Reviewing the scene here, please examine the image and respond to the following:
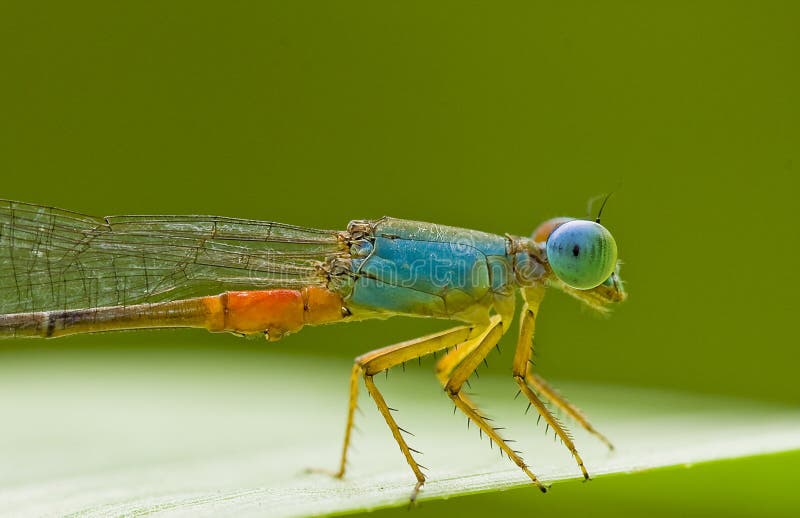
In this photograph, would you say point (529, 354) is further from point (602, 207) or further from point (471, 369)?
point (602, 207)

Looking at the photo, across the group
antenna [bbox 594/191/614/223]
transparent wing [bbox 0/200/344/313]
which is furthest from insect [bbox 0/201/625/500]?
antenna [bbox 594/191/614/223]

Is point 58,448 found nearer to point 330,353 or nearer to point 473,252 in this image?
point 473,252

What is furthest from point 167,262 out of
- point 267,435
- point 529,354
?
point 529,354

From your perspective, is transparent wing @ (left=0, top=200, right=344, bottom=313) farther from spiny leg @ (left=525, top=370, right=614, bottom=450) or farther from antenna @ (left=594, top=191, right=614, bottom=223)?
antenna @ (left=594, top=191, right=614, bottom=223)

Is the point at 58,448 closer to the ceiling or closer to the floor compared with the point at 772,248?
closer to the floor

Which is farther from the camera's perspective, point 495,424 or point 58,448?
point 495,424

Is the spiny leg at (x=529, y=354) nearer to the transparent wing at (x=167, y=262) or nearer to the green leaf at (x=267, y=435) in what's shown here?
the green leaf at (x=267, y=435)

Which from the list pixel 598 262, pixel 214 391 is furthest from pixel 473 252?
pixel 214 391
